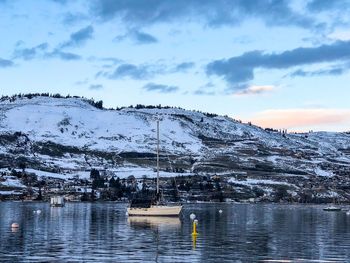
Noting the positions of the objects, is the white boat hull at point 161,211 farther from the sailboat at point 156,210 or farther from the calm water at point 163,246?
the calm water at point 163,246

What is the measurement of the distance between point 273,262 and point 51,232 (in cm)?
3924

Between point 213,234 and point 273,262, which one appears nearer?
point 273,262

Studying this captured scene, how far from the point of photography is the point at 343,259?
56344 mm

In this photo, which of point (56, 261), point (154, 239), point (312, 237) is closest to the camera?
point (56, 261)

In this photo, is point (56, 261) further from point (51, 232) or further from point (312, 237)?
point (312, 237)

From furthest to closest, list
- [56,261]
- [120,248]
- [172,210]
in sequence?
1. [172,210]
2. [120,248]
3. [56,261]

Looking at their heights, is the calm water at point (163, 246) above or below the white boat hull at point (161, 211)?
below

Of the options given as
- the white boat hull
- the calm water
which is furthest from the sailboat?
the calm water

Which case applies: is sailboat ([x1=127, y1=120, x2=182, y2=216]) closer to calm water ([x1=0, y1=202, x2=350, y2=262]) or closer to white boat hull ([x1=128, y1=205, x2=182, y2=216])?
white boat hull ([x1=128, y1=205, x2=182, y2=216])

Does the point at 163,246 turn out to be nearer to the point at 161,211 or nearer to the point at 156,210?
the point at 161,211

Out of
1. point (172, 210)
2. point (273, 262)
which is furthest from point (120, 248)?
point (172, 210)

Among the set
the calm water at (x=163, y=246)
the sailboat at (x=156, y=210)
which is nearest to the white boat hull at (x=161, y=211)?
the sailboat at (x=156, y=210)

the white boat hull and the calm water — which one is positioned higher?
the white boat hull

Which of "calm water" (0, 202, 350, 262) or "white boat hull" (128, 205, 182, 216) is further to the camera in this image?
"white boat hull" (128, 205, 182, 216)
